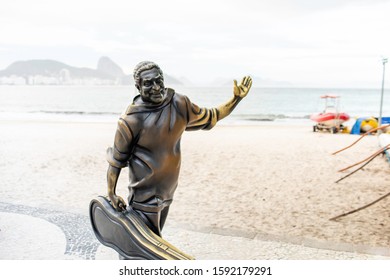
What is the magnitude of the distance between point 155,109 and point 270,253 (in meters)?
2.12

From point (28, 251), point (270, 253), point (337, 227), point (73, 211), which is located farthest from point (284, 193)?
point (28, 251)

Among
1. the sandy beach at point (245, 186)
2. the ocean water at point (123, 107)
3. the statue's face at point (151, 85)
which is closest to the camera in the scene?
the statue's face at point (151, 85)

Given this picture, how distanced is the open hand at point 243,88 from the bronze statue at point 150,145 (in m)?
0.04

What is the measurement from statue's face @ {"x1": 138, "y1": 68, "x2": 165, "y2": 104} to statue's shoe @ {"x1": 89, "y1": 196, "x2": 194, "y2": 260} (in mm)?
717

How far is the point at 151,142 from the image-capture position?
234cm

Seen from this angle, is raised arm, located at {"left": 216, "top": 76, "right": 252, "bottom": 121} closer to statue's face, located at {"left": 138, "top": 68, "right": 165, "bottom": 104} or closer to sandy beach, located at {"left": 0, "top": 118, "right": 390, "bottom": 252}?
statue's face, located at {"left": 138, "top": 68, "right": 165, "bottom": 104}

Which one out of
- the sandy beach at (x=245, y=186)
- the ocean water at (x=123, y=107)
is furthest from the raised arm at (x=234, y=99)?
the ocean water at (x=123, y=107)

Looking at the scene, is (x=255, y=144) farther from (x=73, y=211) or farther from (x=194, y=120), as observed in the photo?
(x=194, y=120)

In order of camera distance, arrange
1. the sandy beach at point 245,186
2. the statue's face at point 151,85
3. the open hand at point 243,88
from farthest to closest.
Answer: the sandy beach at point 245,186
the open hand at point 243,88
the statue's face at point 151,85

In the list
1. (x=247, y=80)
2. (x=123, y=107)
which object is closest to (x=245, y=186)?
(x=247, y=80)

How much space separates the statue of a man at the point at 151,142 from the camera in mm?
2316

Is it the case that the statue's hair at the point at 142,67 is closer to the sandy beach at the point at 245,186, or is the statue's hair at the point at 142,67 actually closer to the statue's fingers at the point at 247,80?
the statue's fingers at the point at 247,80

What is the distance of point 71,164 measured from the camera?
7828 mm

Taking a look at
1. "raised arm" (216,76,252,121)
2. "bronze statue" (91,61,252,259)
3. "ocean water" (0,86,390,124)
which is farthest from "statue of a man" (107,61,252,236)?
"ocean water" (0,86,390,124)
